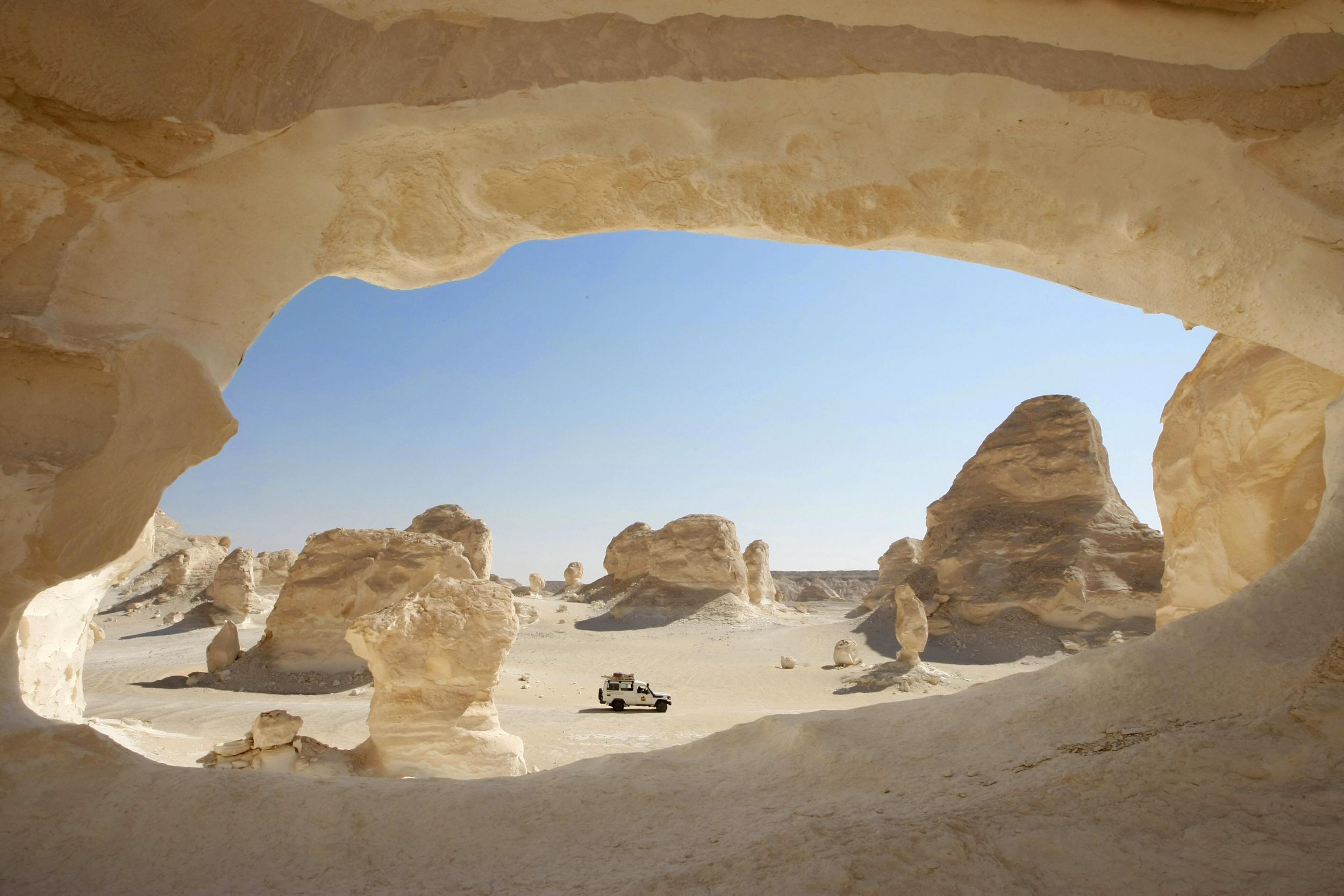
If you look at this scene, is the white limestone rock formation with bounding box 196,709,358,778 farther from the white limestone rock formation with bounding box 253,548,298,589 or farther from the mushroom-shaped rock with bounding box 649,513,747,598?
the white limestone rock formation with bounding box 253,548,298,589

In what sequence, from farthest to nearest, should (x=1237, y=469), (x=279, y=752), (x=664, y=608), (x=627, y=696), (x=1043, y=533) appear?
(x=664, y=608) < (x=1043, y=533) < (x=627, y=696) < (x=279, y=752) < (x=1237, y=469)

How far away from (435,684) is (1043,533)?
18165mm

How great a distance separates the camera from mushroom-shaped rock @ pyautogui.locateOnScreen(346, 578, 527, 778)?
273 inches

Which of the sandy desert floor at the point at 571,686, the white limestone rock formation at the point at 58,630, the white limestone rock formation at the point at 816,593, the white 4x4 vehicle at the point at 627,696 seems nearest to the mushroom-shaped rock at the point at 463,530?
the sandy desert floor at the point at 571,686

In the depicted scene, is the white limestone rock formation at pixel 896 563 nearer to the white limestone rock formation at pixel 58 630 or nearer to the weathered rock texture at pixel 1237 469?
the weathered rock texture at pixel 1237 469

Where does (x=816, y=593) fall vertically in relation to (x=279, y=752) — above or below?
above

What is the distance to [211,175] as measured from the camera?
8.84ft

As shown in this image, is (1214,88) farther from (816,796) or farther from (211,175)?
(211,175)

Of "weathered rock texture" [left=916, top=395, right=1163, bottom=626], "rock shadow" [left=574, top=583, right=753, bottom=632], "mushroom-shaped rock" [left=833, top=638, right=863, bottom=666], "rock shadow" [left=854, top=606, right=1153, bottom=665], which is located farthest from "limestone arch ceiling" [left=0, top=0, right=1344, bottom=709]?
"rock shadow" [left=574, top=583, right=753, bottom=632]

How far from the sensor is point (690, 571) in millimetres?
26547

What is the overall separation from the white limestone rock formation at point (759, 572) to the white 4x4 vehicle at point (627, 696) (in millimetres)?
17015

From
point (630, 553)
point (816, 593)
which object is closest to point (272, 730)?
point (630, 553)

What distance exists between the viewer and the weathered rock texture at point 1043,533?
18391mm

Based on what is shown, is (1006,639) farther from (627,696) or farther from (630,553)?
(630,553)
